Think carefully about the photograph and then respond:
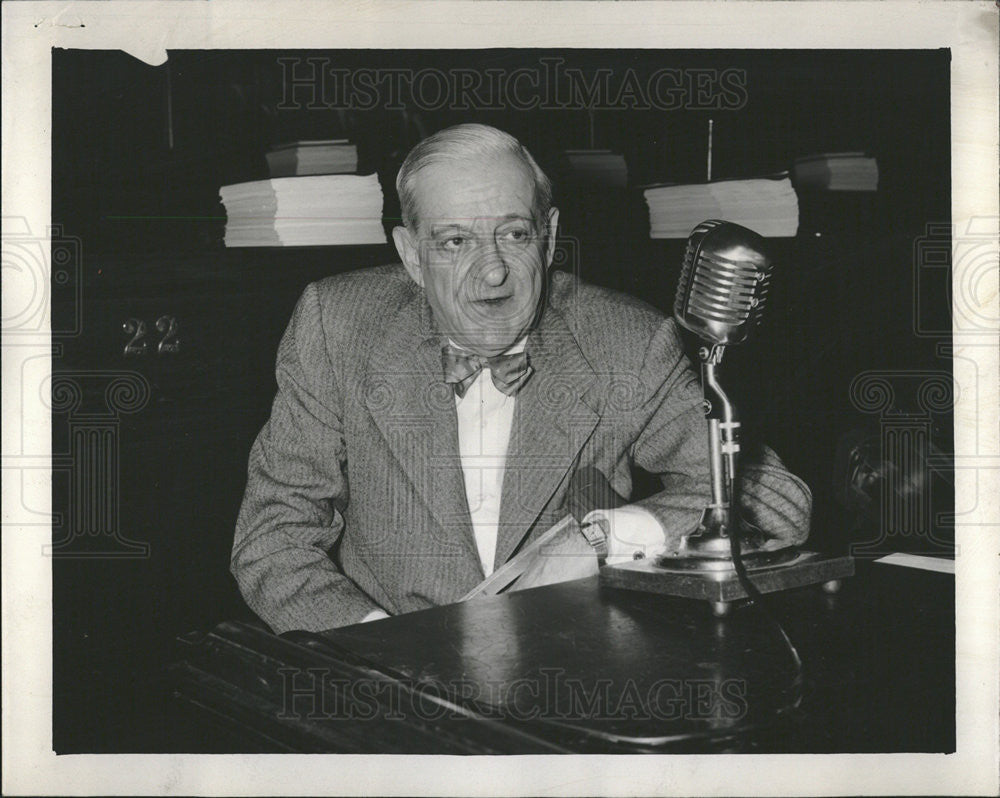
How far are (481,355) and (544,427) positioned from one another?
0.67 ft

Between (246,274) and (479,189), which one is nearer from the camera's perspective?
(479,189)

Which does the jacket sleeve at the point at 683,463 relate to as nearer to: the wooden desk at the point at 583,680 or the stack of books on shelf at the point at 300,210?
the wooden desk at the point at 583,680

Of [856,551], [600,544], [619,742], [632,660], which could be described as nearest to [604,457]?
[600,544]

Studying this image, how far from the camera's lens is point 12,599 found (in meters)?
1.72

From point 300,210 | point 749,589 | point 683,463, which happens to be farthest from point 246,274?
point 749,589

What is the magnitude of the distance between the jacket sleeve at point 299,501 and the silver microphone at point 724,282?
2.96ft

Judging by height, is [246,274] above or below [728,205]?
below

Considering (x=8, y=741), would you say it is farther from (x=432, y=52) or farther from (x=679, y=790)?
(x=432, y=52)

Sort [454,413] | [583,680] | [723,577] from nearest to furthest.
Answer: [583,680]
[723,577]
[454,413]

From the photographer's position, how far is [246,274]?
201 cm

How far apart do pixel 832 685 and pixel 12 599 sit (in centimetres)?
138

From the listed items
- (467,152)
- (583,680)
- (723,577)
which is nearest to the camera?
(583,680)

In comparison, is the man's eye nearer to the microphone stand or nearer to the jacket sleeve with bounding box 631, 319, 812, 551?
the jacket sleeve with bounding box 631, 319, 812, 551

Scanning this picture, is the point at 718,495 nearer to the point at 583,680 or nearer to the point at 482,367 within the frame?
the point at 583,680
